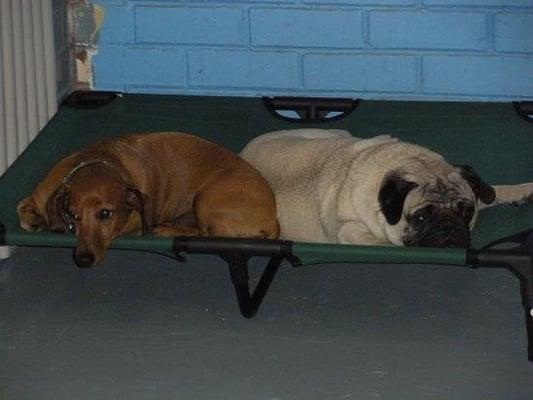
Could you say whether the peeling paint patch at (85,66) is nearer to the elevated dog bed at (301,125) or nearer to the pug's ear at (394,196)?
the elevated dog bed at (301,125)

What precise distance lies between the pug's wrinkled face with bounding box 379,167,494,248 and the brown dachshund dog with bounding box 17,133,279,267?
0.36m

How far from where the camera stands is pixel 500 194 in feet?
10.7

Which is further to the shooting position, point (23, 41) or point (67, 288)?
point (23, 41)

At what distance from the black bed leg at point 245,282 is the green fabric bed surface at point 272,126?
2.57 feet

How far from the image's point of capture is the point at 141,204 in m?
2.91

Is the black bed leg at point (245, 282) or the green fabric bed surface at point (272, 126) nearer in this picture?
the black bed leg at point (245, 282)

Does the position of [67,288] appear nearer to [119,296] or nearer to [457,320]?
[119,296]

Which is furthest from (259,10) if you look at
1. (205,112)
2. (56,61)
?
(56,61)

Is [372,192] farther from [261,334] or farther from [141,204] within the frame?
[141,204]

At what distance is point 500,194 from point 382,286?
44 cm

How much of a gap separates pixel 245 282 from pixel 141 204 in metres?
0.36

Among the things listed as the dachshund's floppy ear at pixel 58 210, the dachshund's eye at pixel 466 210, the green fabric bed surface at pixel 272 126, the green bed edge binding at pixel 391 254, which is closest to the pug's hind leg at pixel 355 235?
the dachshund's eye at pixel 466 210

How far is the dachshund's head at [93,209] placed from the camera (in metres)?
2.74

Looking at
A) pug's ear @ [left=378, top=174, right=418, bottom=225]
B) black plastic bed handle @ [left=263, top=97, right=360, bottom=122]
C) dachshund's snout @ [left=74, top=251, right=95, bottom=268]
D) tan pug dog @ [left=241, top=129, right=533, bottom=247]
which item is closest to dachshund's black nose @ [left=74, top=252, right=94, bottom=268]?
dachshund's snout @ [left=74, top=251, right=95, bottom=268]
